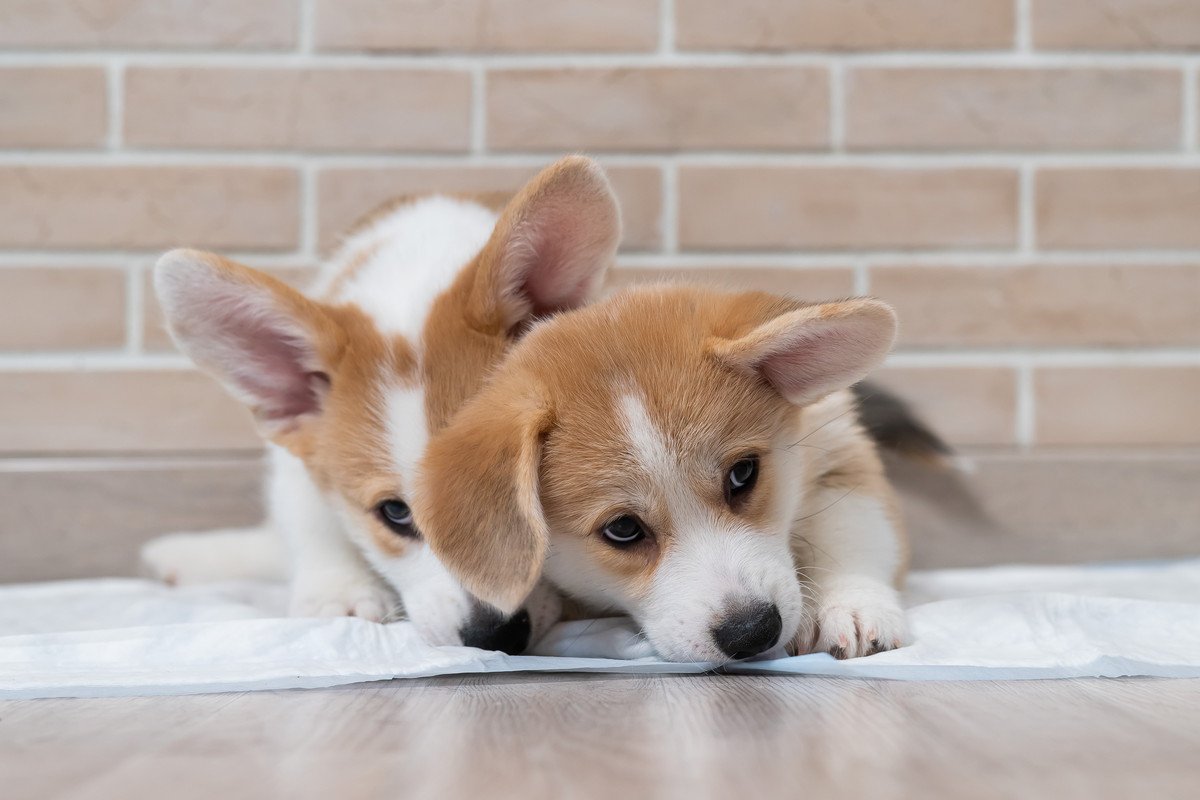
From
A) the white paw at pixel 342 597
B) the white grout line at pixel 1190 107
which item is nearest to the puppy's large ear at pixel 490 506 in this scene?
the white paw at pixel 342 597

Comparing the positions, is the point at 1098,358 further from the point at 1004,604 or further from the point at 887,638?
the point at 887,638

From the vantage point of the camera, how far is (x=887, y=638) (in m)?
1.20

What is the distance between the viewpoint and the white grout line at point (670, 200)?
2191 mm

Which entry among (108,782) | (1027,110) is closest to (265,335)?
(108,782)

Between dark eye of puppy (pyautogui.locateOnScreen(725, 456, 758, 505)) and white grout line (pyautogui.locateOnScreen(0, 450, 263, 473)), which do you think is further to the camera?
white grout line (pyautogui.locateOnScreen(0, 450, 263, 473))

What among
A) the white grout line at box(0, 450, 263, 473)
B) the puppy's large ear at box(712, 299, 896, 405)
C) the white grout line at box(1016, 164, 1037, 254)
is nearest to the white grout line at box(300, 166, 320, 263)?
→ the white grout line at box(0, 450, 263, 473)

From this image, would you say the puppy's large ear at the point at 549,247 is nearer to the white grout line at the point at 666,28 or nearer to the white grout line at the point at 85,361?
the white grout line at the point at 666,28

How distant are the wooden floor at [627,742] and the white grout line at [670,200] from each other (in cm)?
126

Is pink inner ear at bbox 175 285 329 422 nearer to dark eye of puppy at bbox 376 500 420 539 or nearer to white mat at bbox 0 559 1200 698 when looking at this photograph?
dark eye of puppy at bbox 376 500 420 539

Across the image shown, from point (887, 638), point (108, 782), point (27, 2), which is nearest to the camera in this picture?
point (108, 782)

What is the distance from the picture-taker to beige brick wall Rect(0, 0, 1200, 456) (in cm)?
217

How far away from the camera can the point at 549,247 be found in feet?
4.92

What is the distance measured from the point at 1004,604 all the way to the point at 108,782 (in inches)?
→ 38.5

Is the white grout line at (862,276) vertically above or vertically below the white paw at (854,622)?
above
